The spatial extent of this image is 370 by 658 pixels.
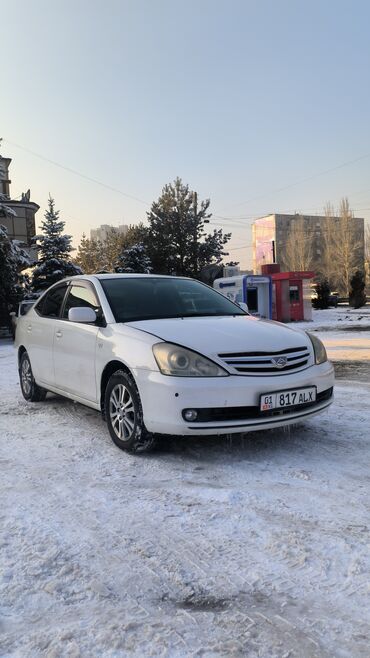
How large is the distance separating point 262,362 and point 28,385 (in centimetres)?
367

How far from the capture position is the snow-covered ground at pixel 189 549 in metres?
2.00

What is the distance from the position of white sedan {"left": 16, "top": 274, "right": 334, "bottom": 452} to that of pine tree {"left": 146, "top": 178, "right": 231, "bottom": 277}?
89.5ft

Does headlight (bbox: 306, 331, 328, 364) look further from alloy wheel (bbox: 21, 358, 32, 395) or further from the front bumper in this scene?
alloy wheel (bbox: 21, 358, 32, 395)

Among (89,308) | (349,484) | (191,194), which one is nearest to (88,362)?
(89,308)

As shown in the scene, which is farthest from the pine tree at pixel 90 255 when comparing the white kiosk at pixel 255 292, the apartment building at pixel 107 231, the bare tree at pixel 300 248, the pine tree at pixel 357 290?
the bare tree at pixel 300 248

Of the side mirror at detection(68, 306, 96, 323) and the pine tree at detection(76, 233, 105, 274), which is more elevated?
the pine tree at detection(76, 233, 105, 274)

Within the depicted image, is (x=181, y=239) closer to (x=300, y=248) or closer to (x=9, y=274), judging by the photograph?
(x=9, y=274)

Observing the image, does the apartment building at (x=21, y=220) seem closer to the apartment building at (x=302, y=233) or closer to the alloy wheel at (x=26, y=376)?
the apartment building at (x=302, y=233)

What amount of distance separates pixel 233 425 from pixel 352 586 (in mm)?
1597

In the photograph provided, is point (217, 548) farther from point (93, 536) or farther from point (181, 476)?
point (181, 476)

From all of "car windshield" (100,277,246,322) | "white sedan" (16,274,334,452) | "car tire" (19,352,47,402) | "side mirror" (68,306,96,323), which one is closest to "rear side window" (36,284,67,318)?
"white sedan" (16,274,334,452)

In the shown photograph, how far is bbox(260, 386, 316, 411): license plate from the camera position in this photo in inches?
152

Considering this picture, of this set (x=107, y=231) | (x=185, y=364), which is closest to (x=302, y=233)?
(x=107, y=231)

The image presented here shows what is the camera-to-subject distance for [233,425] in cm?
378
